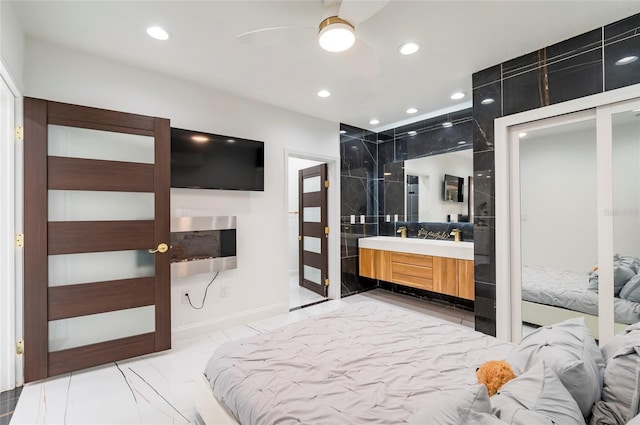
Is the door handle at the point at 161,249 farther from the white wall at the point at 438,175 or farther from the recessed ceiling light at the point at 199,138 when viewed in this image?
the white wall at the point at 438,175

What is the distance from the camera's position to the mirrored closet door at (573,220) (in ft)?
7.14

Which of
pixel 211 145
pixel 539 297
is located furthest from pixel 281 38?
pixel 539 297

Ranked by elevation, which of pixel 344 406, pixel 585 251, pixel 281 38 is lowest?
pixel 344 406

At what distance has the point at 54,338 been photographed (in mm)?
2270

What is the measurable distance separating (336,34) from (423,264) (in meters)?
2.96

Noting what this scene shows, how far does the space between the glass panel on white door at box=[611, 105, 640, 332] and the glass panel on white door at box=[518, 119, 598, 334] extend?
0.13 meters

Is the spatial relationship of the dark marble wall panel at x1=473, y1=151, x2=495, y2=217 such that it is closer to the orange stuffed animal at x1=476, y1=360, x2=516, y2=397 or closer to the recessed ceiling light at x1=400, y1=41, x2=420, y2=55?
the recessed ceiling light at x1=400, y1=41, x2=420, y2=55

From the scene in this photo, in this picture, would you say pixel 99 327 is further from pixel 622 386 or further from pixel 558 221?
pixel 558 221

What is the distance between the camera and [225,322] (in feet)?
10.6

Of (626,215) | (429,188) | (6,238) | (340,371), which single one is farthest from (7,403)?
(429,188)

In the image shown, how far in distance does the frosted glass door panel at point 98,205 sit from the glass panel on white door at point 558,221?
351cm

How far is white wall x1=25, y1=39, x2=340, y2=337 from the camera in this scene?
2.42 meters

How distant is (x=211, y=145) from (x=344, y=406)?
2.72 meters

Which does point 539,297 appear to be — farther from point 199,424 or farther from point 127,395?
point 127,395
